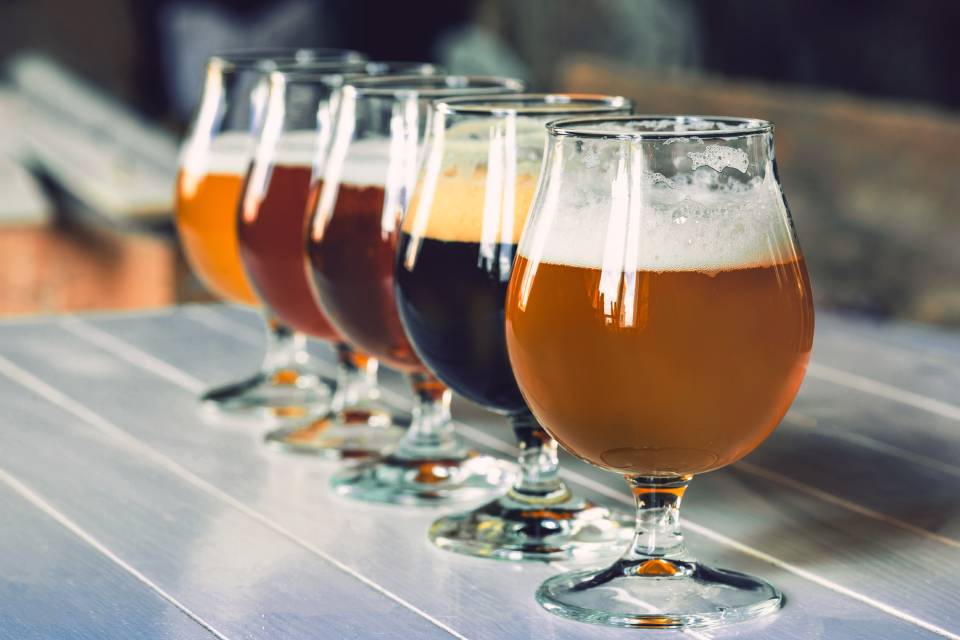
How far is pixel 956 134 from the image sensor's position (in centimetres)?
256

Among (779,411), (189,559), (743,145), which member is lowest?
(189,559)

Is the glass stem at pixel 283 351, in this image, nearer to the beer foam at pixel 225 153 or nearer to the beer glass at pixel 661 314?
the beer foam at pixel 225 153

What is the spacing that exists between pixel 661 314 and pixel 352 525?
9.2 inches

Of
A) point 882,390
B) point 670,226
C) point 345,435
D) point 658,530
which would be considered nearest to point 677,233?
point 670,226

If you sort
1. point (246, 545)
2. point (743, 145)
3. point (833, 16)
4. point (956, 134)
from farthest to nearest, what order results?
point (833, 16)
point (956, 134)
point (246, 545)
point (743, 145)

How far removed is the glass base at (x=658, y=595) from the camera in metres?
0.68

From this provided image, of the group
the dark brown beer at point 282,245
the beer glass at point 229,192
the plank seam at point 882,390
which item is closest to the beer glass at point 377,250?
the dark brown beer at point 282,245

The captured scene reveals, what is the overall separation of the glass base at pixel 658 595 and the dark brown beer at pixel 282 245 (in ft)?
1.20

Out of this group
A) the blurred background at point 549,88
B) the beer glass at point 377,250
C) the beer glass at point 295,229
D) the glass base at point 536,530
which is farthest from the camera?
the blurred background at point 549,88

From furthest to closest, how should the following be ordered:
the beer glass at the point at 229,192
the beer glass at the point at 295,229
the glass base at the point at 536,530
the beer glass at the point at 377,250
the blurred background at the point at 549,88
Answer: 1. the blurred background at the point at 549,88
2. the beer glass at the point at 229,192
3. the beer glass at the point at 295,229
4. the beer glass at the point at 377,250
5. the glass base at the point at 536,530

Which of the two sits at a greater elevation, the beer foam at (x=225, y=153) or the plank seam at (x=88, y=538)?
the beer foam at (x=225, y=153)

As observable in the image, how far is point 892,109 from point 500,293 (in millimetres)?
2034

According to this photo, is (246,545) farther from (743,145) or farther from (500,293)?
(743,145)

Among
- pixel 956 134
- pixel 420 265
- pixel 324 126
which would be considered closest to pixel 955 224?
Answer: pixel 956 134
